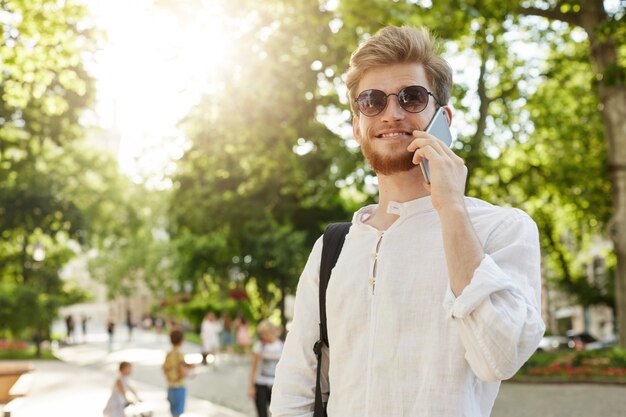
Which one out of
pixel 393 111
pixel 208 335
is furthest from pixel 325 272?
pixel 208 335

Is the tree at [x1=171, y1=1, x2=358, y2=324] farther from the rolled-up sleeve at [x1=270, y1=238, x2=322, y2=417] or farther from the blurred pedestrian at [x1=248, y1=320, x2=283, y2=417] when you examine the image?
the rolled-up sleeve at [x1=270, y1=238, x2=322, y2=417]

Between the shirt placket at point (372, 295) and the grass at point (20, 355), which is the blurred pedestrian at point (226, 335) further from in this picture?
the shirt placket at point (372, 295)

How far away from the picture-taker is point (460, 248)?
2148 millimetres

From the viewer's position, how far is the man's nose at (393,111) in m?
2.52

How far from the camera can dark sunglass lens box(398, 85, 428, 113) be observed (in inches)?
99.7

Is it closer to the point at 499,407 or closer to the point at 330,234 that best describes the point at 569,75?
the point at 499,407

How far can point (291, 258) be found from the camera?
33.6 metres

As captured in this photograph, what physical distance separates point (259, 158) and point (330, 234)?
17.8 m

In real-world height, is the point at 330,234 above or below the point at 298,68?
below

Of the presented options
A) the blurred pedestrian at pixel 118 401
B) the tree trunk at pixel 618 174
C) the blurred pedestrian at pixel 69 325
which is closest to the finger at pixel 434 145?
the blurred pedestrian at pixel 118 401

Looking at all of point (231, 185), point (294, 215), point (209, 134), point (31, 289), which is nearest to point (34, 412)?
point (209, 134)

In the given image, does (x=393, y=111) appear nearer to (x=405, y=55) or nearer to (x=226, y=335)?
(x=405, y=55)

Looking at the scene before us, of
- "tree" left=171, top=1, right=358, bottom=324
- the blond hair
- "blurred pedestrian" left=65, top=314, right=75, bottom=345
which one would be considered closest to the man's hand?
the blond hair

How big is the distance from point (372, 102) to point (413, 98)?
4.6 inches
